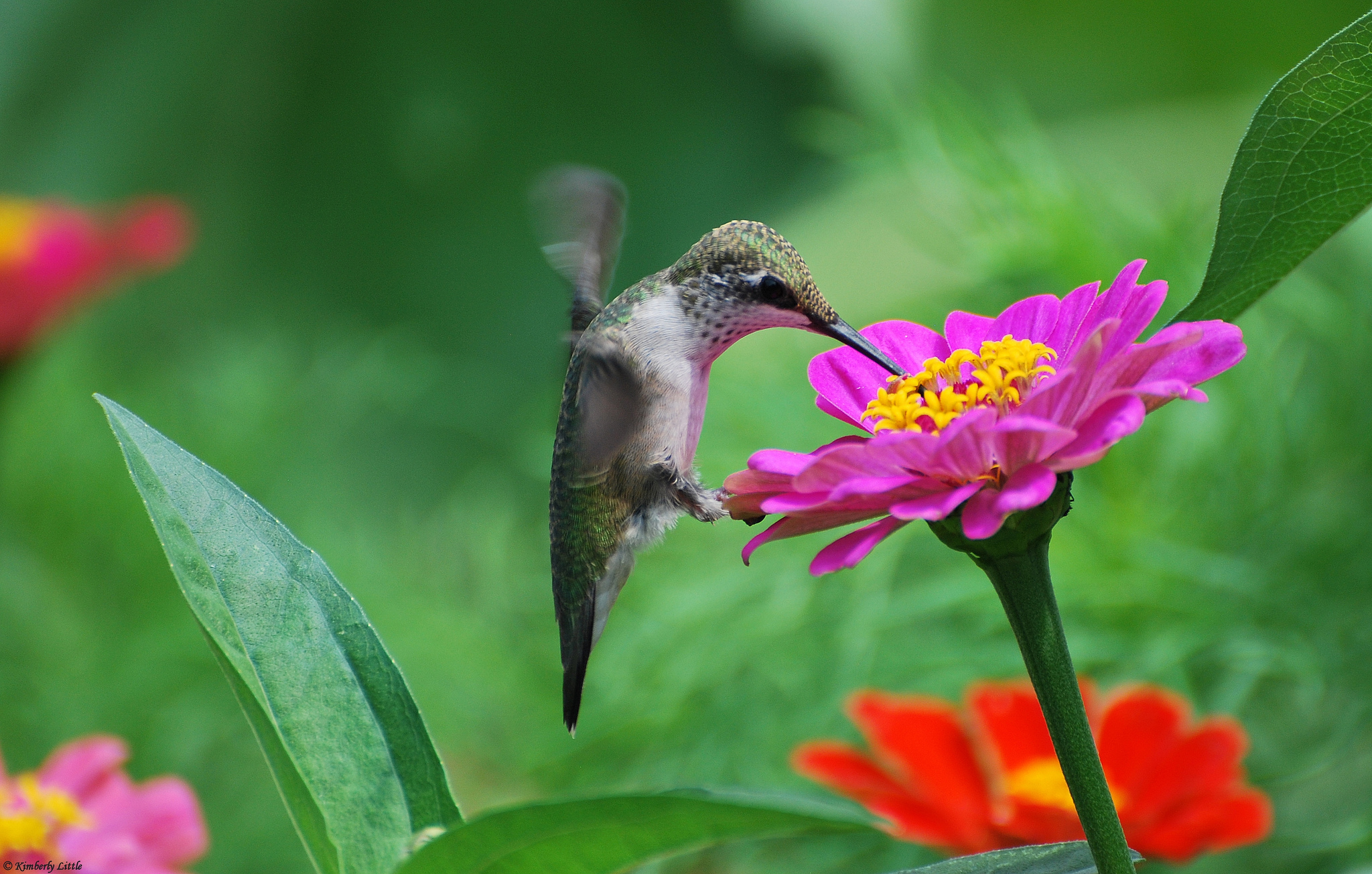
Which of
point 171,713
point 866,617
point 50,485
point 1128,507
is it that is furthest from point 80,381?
point 1128,507

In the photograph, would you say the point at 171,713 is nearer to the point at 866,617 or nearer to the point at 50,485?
the point at 50,485

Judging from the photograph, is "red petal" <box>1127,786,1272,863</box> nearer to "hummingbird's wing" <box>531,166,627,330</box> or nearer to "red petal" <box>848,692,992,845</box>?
"red petal" <box>848,692,992,845</box>

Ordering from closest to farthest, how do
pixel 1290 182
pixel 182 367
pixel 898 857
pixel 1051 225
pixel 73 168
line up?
pixel 1290 182, pixel 898 857, pixel 1051 225, pixel 182 367, pixel 73 168

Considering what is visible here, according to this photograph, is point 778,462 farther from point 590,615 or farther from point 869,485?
point 590,615

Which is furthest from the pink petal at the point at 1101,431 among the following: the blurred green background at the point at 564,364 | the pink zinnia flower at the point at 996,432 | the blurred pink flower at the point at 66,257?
the blurred pink flower at the point at 66,257

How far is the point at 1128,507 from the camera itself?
0.68m

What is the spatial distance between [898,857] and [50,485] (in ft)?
2.20

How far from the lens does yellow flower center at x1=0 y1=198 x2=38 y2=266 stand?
74 centimetres

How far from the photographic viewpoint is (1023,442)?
20cm

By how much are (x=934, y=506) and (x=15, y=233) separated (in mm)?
769

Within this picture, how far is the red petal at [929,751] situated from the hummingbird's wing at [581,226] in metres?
0.16

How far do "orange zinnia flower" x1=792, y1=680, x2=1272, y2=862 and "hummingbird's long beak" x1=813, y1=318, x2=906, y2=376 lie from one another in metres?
0.14

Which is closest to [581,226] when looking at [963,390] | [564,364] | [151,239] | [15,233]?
[564,364]

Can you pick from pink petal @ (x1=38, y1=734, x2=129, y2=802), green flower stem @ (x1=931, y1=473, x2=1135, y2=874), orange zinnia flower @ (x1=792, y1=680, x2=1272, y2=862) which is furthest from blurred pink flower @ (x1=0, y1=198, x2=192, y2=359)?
green flower stem @ (x1=931, y1=473, x2=1135, y2=874)
